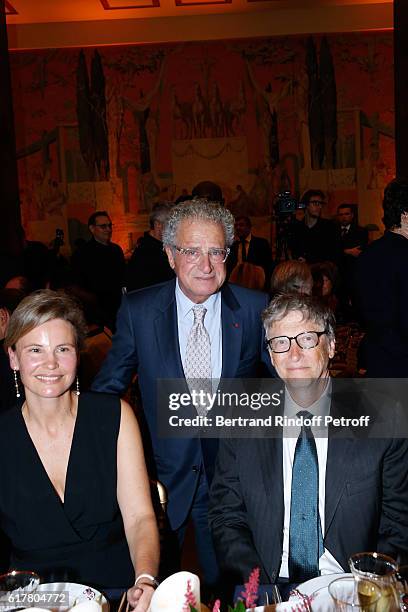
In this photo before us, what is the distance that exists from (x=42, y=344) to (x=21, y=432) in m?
0.28

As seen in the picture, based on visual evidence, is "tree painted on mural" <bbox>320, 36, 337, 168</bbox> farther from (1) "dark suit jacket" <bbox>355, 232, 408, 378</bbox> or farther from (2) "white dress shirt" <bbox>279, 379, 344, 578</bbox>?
(2) "white dress shirt" <bbox>279, 379, 344, 578</bbox>

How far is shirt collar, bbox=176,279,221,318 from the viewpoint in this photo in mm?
2492

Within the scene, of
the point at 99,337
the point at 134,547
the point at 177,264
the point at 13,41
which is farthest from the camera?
the point at 13,41

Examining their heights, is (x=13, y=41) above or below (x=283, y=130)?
above

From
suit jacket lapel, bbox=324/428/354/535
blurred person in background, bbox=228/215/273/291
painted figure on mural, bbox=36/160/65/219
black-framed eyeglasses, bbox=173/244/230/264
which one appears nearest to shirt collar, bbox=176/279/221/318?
black-framed eyeglasses, bbox=173/244/230/264

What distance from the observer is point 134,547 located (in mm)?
1954

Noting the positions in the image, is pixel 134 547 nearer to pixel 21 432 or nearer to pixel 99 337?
pixel 21 432

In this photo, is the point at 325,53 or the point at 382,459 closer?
the point at 382,459

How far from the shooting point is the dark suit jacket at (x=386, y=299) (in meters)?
3.35

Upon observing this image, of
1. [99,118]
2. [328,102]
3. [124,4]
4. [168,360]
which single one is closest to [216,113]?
[328,102]

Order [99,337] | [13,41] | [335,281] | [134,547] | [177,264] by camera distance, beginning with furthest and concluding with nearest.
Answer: [13,41], [335,281], [99,337], [177,264], [134,547]

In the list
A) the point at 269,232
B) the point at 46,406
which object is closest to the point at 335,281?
the point at 46,406

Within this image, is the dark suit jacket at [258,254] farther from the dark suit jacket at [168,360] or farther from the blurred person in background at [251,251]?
the dark suit jacket at [168,360]

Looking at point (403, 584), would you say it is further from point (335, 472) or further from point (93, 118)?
point (93, 118)
